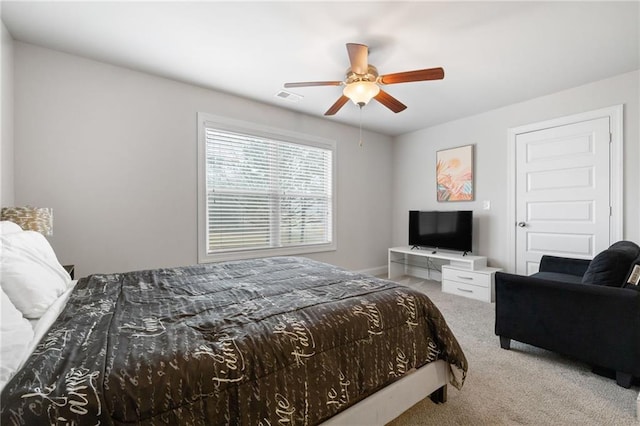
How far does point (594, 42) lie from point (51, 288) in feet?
14.0

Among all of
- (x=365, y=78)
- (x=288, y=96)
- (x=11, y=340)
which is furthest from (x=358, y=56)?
(x=11, y=340)

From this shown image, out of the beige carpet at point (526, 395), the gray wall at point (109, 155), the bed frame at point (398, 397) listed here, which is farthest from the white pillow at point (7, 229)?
the beige carpet at point (526, 395)

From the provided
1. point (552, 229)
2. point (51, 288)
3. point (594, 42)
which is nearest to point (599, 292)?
point (552, 229)

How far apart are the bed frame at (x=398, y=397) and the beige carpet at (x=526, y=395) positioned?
14 cm

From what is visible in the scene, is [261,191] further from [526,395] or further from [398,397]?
[526,395]

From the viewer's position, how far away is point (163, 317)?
4.14 feet

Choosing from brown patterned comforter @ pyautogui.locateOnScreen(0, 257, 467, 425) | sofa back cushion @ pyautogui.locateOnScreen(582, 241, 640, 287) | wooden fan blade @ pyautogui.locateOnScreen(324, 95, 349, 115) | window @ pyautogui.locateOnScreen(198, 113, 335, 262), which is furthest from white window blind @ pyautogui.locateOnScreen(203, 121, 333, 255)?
sofa back cushion @ pyautogui.locateOnScreen(582, 241, 640, 287)

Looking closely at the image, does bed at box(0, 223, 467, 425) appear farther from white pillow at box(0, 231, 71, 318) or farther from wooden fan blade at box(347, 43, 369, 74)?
wooden fan blade at box(347, 43, 369, 74)

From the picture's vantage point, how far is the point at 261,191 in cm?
378

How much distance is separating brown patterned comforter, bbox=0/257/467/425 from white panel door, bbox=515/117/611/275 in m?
2.80

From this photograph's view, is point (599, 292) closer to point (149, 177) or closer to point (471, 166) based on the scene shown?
point (471, 166)

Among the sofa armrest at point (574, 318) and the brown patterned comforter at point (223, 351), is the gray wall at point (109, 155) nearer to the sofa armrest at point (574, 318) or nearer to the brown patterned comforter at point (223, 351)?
the brown patterned comforter at point (223, 351)

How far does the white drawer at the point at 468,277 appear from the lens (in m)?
3.57

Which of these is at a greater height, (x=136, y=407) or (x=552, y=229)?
(x=552, y=229)
